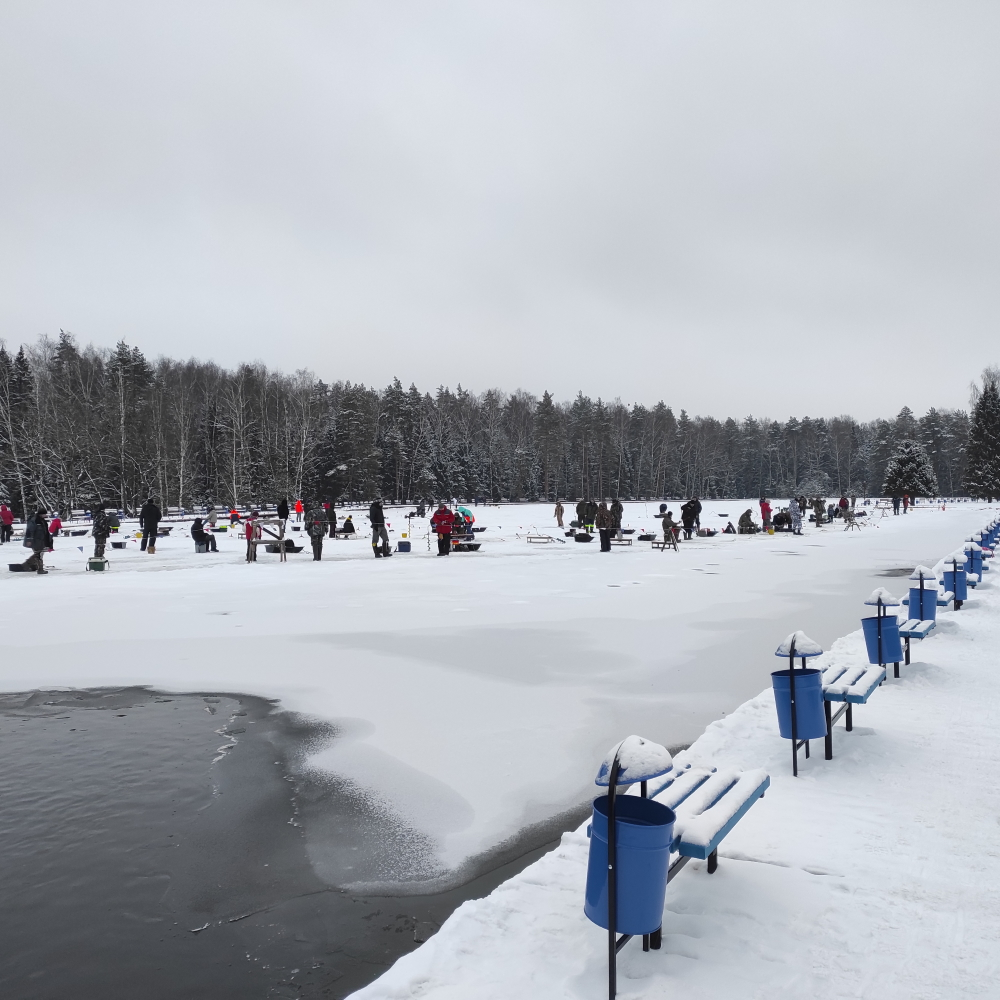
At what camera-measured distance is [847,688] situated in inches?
191

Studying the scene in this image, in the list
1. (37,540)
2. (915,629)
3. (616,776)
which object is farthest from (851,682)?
(37,540)

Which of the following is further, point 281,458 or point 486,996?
point 281,458

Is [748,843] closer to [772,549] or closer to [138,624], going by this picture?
[138,624]

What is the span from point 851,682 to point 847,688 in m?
0.25

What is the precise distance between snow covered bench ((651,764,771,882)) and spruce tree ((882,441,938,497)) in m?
75.4

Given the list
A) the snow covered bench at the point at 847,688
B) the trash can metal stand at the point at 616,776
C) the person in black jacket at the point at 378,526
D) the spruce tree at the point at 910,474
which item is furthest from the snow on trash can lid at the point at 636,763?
the spruce tree at the point at 910,474

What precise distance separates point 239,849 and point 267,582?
12428 millimetres

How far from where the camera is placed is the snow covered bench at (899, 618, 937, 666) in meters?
6.92

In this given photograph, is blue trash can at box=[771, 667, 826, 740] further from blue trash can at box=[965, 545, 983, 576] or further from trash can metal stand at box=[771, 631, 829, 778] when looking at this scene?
blue trash can at box=[965, 545, 983, 576]

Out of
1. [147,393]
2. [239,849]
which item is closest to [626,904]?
[239,849]

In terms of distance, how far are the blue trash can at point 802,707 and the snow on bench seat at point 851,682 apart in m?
0.24

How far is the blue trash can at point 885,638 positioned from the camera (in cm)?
635

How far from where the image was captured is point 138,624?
10406mm

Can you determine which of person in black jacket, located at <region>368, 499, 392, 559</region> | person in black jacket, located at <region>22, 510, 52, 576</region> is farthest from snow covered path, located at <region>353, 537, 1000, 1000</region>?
person in black jacket, located at <region>22, 510, 52, 576</region>
